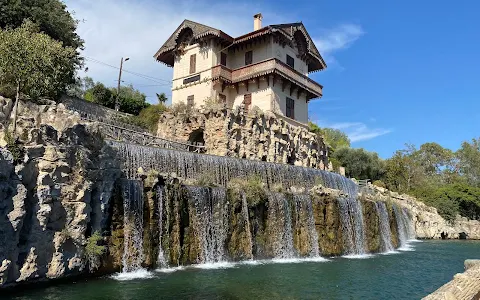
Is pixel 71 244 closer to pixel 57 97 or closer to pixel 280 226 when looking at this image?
pixel 280 226

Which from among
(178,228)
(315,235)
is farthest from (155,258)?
(315,235)

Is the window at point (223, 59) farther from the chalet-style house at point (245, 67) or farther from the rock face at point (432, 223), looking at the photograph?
the rock face at point (432, 223)

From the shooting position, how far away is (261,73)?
29.8 m

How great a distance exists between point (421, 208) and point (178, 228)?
30945 millimetres

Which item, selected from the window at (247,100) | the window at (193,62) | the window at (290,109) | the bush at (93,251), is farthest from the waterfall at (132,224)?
the window at (290,109)

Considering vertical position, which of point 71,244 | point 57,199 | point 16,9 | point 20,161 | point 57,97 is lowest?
point 71,244

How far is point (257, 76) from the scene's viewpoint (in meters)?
30.1

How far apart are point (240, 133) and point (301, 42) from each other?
1222 centimetres

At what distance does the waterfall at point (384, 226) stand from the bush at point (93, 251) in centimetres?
1735

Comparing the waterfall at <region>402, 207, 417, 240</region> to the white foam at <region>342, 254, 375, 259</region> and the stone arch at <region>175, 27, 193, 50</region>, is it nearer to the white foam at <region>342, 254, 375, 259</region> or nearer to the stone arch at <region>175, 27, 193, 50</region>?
the white foam at <region>342, 254, 375, 259</region>

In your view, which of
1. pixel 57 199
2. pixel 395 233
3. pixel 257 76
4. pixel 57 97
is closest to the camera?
pixel 57 199

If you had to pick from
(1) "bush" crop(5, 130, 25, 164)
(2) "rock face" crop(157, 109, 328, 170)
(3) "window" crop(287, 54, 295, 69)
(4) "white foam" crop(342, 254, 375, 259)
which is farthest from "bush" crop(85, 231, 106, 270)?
(3) "window" crop(287, 54, 295, 69)

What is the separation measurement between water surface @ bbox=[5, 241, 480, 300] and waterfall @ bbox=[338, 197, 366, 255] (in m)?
3.27

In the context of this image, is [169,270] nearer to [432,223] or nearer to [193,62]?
[193,62]
